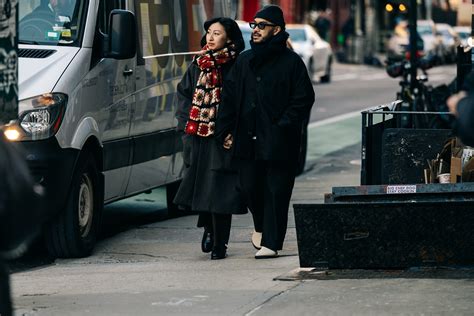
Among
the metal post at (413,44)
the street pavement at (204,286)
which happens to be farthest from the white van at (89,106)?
the metal post at (413,44)

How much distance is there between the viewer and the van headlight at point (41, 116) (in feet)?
33.2

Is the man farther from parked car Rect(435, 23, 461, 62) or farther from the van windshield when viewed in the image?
parked car Rect(435, 23, 461, 62)

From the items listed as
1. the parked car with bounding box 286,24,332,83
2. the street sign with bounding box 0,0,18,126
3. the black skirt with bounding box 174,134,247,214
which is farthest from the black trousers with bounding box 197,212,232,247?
the parked car with bounding box 286,24,332,83

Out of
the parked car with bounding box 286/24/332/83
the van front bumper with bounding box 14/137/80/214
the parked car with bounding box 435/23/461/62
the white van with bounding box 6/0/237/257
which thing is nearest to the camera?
the van front bumper with bounding box 14/137/80/214

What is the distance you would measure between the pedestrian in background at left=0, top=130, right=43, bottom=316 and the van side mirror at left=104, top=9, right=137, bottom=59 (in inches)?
218

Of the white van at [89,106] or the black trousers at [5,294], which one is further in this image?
the white van at [89,106]

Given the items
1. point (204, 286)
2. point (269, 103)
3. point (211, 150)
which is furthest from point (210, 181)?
point (204, 286)

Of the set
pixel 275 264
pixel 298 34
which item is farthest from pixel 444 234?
pixel 298 34

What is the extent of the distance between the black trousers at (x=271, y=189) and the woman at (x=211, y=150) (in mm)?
164

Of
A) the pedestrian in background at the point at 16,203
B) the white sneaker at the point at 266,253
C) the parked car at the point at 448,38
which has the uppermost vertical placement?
the pedestrian in background at the point at 16,203

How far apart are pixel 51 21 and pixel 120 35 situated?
1.84 ft

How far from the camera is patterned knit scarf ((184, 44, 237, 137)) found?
34.7ft

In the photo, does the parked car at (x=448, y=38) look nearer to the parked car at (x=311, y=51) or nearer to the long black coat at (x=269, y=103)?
the parked car at (x=311, y=51)

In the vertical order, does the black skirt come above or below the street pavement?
above
